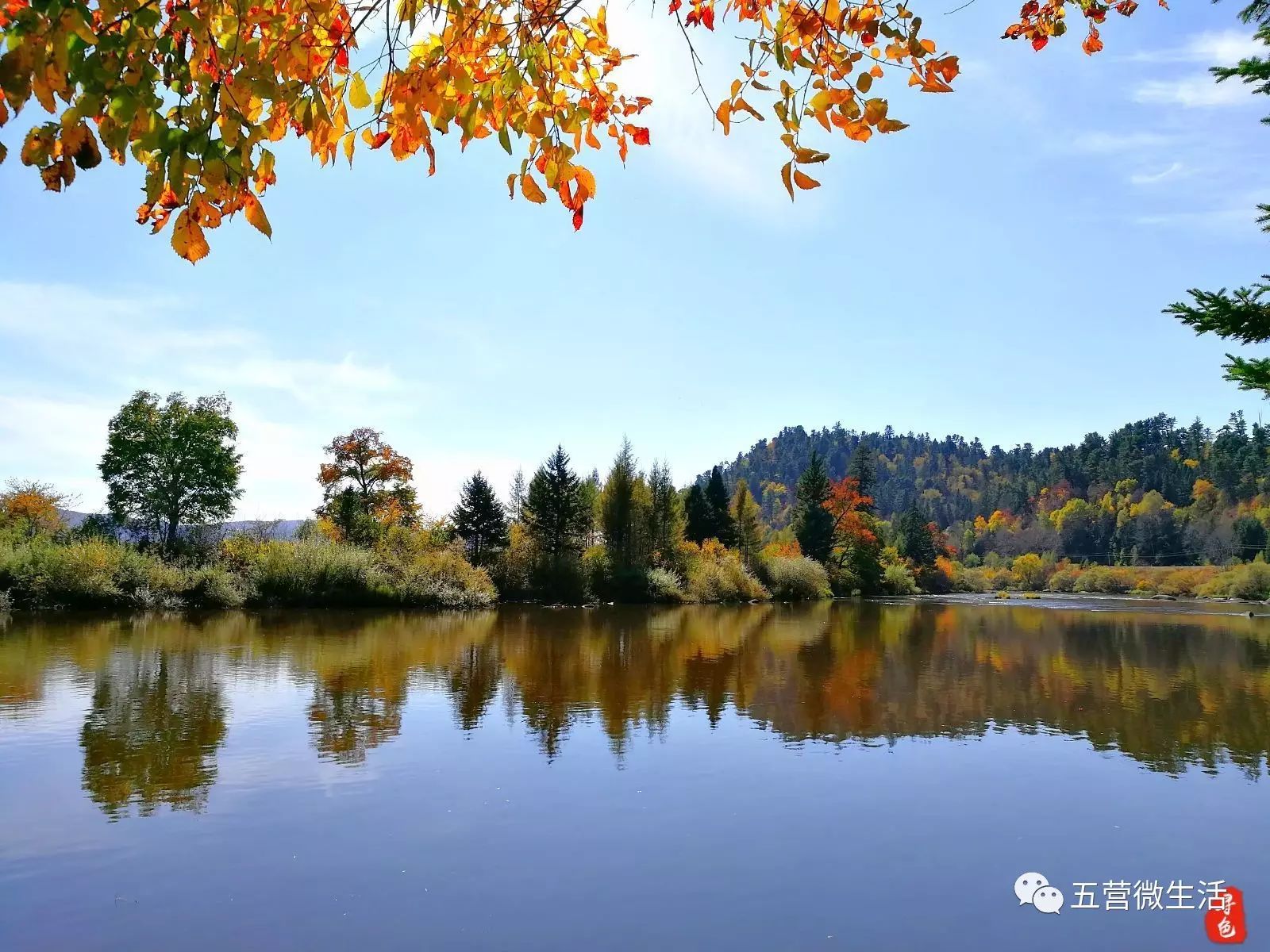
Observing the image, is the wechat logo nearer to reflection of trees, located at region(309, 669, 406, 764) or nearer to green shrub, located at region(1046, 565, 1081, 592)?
reflection of trees, located at region(309, 669, 406, 764)

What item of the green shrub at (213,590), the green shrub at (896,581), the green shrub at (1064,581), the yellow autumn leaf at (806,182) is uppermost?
the yellow autumn leaf at (806,182)

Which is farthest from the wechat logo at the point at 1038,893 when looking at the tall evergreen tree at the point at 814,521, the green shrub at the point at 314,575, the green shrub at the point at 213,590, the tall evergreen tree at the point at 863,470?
the tall evergreen tree at the point at 863,470

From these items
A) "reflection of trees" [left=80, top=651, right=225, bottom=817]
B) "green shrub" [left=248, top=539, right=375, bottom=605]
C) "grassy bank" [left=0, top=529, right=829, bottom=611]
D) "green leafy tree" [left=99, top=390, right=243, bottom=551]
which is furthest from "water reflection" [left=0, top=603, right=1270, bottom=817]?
"green leafy tree" [left=99, top=390, right=243, bottom=551]

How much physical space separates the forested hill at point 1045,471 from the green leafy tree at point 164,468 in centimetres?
5341

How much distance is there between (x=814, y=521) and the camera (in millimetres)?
59906

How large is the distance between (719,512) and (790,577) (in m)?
9.02

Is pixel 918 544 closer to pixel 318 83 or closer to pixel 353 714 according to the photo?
pixel 353 714

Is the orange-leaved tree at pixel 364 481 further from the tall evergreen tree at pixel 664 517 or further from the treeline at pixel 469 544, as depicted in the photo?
the tall evergreen tree at pixel 664 517

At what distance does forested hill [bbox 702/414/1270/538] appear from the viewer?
345 feet

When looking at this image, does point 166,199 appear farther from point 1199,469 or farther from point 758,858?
point 1199,469

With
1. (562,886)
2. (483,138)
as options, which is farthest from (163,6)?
(562,886)

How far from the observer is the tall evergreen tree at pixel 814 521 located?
59719 mm

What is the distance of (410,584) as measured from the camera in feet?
106

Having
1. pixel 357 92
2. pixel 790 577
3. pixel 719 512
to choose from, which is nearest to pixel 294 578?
pixel 790 577
